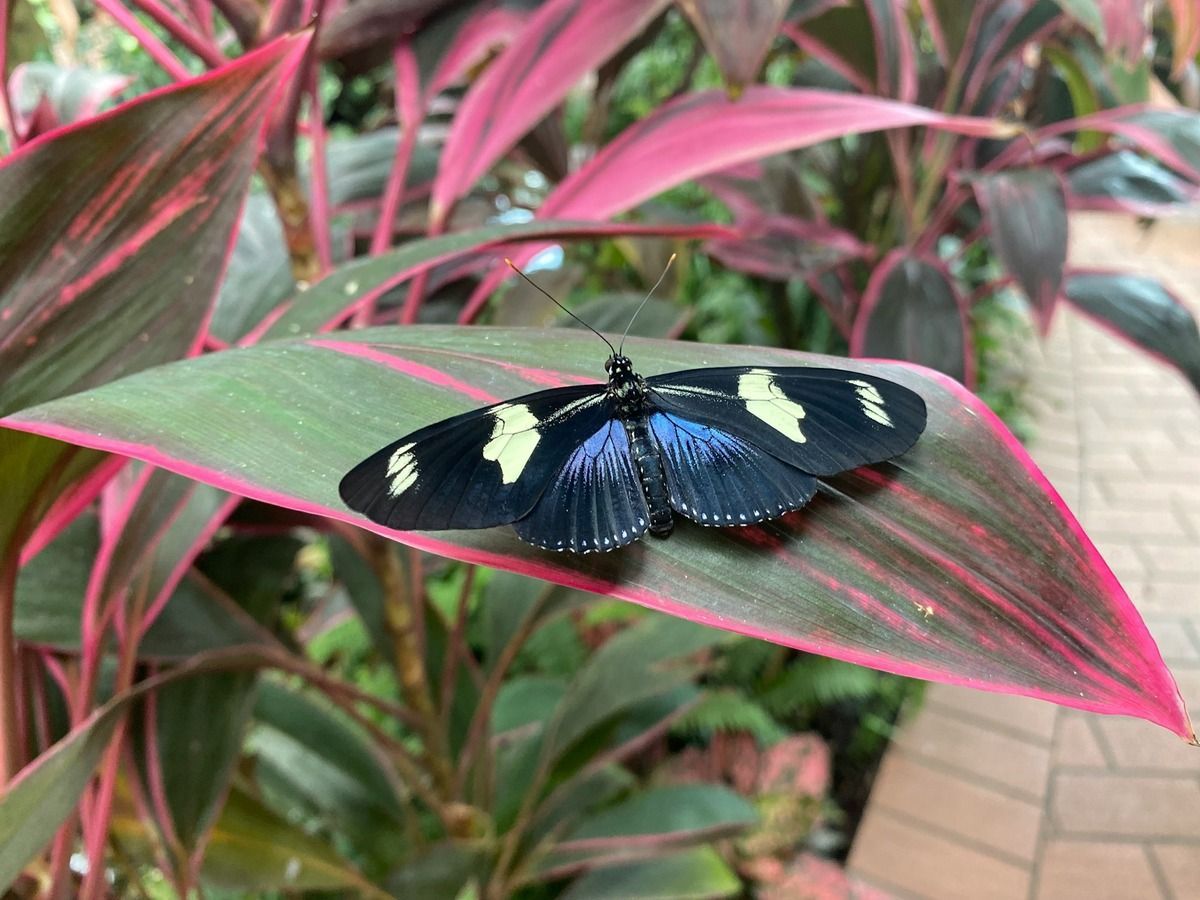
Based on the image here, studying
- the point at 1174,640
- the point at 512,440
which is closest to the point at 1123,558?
the point at 1174,640

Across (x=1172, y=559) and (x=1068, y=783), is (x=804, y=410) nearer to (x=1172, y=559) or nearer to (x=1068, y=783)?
(x=1068, y=783)

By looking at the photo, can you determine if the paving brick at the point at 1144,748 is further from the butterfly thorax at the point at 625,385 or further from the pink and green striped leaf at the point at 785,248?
the butterfly thorax at the point at 625,385

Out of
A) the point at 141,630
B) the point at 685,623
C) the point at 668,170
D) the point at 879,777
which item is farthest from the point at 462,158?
the point at 879,777

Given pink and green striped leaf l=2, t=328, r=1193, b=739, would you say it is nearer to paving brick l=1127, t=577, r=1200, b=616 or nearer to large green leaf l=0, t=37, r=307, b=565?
large green leaf l=0, t=37, r=307, b=565

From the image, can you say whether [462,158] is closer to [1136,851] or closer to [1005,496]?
[1005,496]

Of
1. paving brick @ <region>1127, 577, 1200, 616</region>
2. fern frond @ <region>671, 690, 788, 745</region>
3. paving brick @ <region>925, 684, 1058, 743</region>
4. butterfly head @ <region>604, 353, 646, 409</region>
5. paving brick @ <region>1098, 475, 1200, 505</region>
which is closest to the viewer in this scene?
butterfly head @ <region>604, 353, 646, 409</region>

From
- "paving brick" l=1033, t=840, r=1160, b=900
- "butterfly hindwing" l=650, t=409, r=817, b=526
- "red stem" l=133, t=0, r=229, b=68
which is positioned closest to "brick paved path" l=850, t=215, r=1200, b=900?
"paving brick" l=1033, t=840, r=1160, b=900
